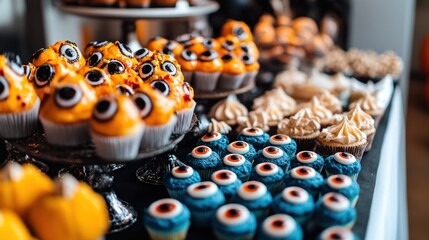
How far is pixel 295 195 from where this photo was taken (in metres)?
1.09

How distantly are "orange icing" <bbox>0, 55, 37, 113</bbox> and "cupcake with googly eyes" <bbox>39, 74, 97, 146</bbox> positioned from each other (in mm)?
55

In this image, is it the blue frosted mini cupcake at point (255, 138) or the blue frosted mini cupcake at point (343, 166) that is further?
the blue frosted mini cupcake at point (255, 138)

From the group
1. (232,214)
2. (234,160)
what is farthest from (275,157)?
(232,214)

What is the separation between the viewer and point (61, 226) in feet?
2.79

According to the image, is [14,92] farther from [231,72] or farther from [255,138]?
[231,72]

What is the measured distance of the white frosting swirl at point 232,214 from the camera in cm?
102

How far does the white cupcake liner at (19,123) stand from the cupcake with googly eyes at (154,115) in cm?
24

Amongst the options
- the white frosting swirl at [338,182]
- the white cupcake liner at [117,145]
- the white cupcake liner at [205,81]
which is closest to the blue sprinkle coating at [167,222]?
the white cupcake liner at [117,145]

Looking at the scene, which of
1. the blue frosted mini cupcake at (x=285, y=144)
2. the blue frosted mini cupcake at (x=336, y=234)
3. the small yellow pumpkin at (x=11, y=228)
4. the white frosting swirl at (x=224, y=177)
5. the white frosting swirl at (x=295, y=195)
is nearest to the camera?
the small yellow pumpkin at (x=11, y=228)

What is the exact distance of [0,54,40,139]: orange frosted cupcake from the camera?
43.1 inches

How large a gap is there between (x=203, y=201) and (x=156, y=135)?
175mm

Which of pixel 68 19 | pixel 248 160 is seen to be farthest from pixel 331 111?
pixel 68 19

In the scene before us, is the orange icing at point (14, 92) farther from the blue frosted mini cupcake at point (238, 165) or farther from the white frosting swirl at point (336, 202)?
the white frosting swirl at point (336, 202)

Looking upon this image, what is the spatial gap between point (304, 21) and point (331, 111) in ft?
3.57
